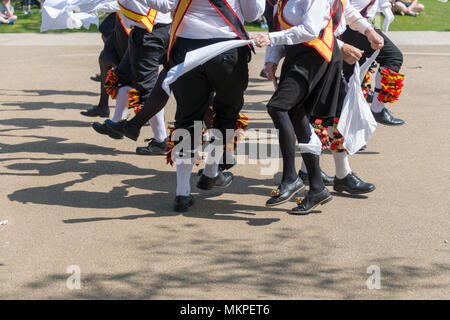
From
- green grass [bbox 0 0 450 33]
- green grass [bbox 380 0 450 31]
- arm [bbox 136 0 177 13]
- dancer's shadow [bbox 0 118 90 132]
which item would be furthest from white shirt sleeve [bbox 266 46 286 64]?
green grass [bbox 380 0 450 31]

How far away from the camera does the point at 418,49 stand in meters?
14.0

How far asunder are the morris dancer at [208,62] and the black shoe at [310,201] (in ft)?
2.62

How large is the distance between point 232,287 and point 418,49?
438 inches

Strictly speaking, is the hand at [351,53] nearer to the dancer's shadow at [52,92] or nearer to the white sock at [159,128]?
the white sock at [159,128]

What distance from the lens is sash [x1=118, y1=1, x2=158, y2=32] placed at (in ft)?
20.9

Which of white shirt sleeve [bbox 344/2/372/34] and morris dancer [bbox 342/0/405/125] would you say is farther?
morris dancer [bbox 342/0/405/125]

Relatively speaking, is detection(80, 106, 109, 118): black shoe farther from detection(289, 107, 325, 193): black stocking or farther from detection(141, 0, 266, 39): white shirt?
detection(289, 107, 325, 193): black stocking

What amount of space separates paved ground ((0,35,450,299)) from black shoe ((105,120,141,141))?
45cm

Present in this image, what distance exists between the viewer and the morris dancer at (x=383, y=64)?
22.6 ft

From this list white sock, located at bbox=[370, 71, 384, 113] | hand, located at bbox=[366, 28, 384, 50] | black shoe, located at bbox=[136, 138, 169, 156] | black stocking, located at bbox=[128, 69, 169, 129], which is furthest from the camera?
white sock, located at bbox=[370, 71, 384, 113]

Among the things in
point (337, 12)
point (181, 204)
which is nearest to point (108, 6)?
point (181, 204)

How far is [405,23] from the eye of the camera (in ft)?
59.9

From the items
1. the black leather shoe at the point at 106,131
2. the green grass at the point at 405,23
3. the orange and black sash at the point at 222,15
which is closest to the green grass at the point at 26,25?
the green grass at the point at 405,23
